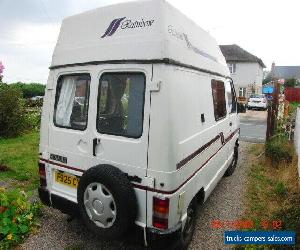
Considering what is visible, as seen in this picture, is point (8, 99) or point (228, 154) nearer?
point (228, 154)

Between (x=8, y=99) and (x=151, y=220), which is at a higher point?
(x=8, y=99)

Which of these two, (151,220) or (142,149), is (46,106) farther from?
(151,220)

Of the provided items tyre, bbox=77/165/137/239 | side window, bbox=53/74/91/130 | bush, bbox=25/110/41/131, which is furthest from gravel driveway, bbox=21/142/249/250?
bush, bbox=25/110/41/131

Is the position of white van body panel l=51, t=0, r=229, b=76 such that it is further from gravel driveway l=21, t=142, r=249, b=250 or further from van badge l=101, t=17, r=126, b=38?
gravel driveway l=21, t=142, r=249, b=250

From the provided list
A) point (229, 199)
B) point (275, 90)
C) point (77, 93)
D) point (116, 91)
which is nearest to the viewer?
point (116, 91)

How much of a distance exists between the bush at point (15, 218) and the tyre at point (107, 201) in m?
1.25

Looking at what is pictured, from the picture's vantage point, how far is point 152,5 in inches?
133

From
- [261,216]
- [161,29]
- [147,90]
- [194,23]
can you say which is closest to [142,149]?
[147,90]

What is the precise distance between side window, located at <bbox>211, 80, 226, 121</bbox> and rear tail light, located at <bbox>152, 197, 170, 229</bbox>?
Answer: 227cm

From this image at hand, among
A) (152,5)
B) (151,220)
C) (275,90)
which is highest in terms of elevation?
(152,5)

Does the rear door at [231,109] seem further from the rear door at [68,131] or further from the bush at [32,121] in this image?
the bush at [32,121]

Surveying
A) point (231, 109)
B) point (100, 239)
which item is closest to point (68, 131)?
point (100, 239)

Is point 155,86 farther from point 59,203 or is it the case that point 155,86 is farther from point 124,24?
point 59,203

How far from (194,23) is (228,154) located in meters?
3.09
